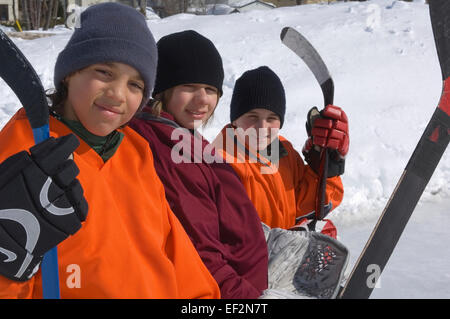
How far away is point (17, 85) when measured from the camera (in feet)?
3.18

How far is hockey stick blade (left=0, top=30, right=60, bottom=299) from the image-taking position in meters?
0.94

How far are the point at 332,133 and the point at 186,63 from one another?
0.72 m

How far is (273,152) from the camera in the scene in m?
2.25

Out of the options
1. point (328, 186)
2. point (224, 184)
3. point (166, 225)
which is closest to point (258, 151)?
point (328, 186)

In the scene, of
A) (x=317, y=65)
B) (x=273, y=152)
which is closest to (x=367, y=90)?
(x=317, y=65)

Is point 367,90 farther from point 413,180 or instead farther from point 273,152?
point 413,180

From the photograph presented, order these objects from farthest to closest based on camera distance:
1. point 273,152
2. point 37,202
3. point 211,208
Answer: point 273,152 < point 211,208 < point 37,202

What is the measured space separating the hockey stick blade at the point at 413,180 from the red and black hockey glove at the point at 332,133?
0.60m

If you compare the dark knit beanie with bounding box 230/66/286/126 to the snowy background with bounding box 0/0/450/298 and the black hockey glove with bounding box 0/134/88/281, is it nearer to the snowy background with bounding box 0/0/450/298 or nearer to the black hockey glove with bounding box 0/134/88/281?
the snowy background with bounding box 0/0/450/298

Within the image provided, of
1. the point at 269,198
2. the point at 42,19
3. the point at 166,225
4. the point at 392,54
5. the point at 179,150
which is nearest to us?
the point at 166,225

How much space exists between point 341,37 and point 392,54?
2.80ft

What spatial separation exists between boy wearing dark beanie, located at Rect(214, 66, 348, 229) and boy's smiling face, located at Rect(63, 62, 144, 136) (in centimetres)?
86

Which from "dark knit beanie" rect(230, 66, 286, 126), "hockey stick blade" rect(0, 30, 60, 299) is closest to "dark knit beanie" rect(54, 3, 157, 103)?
"hockey stick blade" rect(0, 30, 60, 299)
